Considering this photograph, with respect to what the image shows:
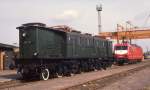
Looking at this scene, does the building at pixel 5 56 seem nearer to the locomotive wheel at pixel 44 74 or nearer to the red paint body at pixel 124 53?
the locomotive wheel at pixel 44 74

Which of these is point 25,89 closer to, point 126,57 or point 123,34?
point 126,57

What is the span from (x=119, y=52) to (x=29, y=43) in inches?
1188

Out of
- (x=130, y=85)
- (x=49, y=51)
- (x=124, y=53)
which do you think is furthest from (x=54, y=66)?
(x=124, y=53)

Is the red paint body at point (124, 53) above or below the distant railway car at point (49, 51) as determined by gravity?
below

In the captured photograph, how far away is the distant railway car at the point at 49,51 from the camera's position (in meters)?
23.7

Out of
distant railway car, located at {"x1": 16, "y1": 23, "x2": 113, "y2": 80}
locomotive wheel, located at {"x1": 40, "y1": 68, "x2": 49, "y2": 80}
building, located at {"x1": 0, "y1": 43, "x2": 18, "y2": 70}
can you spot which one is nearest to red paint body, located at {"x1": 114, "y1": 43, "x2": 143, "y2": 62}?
building, located at {"x1": 0, "y1": 43, "x2": 18, "y2": 70}

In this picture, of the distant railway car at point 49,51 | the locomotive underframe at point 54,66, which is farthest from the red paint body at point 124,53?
the distant railway car at point 49,51

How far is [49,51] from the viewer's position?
24828mm

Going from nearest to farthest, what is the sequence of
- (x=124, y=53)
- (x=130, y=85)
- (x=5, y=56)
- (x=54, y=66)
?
(x=130, y=85)
(x=54, y=66)
(x=5, y=56)
(x=124, y=53)

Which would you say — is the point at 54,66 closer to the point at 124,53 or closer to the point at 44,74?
the point at 44,74

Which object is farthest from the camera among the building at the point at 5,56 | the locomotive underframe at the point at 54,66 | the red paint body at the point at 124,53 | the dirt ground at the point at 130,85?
the red paint body at the point at 124,53

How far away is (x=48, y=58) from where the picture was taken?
24.4 meters

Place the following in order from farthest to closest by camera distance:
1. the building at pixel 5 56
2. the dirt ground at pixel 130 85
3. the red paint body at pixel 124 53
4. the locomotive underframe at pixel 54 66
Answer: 1. the red paint body at pixel 124 53
2. the building at pixel 5 56
3. the locomotive underframe at pixel 54 66
4. the dirt ground at pixel 130 85

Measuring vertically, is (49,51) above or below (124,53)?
above
